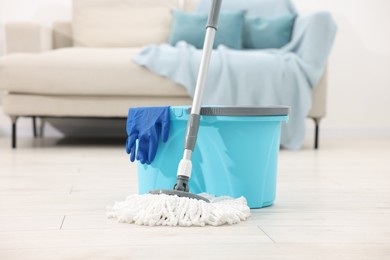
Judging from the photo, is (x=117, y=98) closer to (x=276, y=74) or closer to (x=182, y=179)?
(x=276, y=74)

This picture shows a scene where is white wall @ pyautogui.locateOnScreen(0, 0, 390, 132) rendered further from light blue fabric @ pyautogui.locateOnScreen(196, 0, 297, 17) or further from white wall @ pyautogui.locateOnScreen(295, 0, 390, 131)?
light blue fabric @ pyautogui.locateOnScreen(196, 0, 297, 17)

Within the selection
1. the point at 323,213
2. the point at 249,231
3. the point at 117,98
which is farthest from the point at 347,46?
the point at 249,231

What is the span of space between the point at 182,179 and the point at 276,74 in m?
1.68

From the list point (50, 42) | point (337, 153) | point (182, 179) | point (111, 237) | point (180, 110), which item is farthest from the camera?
point (50, 42)

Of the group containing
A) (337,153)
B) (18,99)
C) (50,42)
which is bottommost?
(337,153)

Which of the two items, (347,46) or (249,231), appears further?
(347,46)

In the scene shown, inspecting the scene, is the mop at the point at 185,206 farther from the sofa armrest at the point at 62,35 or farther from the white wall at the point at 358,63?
the white wall at the point at 358,63

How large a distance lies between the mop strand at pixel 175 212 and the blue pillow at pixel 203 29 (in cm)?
212

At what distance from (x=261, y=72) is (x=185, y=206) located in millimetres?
1739

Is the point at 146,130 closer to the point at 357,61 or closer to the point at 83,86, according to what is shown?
the point at 83,86

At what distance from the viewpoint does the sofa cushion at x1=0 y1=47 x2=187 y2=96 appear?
9.05ft

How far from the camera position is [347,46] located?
3.84 m

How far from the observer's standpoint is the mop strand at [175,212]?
1126mm

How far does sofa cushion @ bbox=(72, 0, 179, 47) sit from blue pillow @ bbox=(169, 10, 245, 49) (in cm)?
20
